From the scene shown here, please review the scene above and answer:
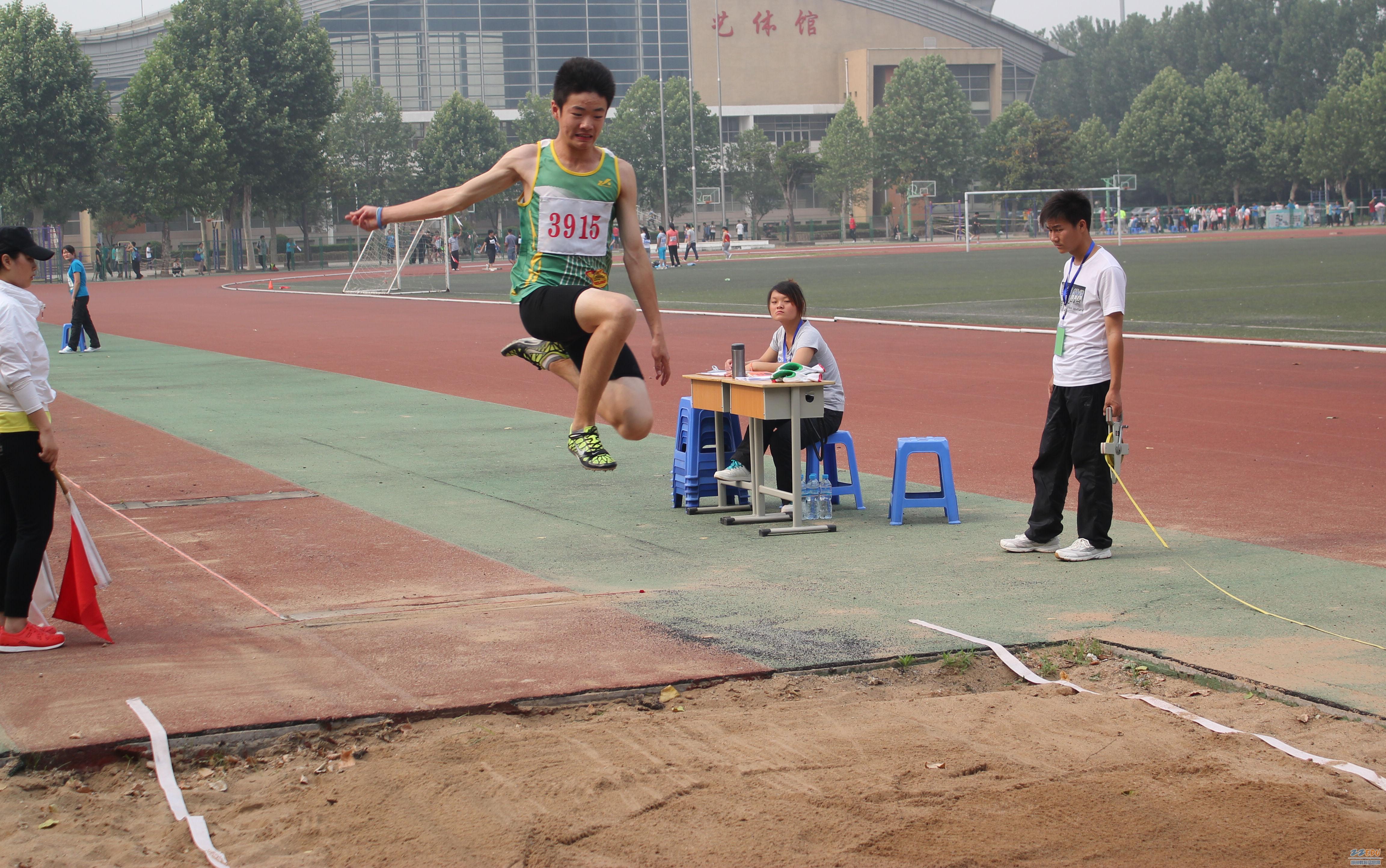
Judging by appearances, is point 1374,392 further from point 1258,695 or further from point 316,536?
point 316,536

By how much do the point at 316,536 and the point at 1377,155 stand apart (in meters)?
91.4

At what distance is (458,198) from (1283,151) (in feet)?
326

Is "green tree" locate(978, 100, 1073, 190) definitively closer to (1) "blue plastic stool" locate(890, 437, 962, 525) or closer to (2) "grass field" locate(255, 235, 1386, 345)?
(2) "grass field" locate(255, 235, 1386, 345)

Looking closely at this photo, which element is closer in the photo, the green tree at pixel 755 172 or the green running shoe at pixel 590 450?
the green running shoe at pixel 590 450

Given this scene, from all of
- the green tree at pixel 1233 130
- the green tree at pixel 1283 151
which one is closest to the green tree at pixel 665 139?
the green tree at pixel 1233 130

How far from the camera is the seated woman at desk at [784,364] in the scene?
8875 mm

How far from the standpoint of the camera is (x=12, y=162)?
63625mm

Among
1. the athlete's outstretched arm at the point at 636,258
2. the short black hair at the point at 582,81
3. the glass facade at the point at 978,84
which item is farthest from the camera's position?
the glass facade at the point at 978,84

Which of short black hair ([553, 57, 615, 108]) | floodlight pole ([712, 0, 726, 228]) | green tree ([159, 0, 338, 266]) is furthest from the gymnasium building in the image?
short black hair ([553, 57, 615, 108])

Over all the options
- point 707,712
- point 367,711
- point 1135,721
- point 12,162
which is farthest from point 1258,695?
point 12,162

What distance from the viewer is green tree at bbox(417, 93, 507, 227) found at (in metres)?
89.0

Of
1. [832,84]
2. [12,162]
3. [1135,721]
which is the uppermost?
[832,84]

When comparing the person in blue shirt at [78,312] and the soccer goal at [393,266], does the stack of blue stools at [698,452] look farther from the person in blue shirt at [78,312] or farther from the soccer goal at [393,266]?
the soccer goal at [393,266]

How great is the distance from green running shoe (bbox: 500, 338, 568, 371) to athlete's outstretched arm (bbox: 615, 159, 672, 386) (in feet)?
1.45
